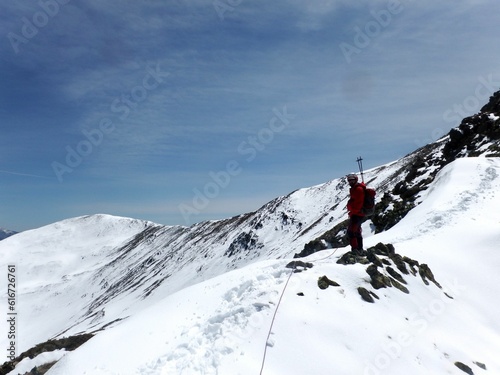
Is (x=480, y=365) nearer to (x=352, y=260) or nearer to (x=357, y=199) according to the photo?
(x=352, y=260)

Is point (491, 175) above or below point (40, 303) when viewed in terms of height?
below

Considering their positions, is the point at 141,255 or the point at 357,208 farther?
the point at 141,255

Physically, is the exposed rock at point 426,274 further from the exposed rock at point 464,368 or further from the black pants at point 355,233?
the exposed rock at point 464,368

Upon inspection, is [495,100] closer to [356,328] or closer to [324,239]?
[324,239]

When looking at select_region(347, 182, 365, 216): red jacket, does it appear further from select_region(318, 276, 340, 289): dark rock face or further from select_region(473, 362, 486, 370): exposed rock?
select_region(473, 362, 486, 370): exposed rock

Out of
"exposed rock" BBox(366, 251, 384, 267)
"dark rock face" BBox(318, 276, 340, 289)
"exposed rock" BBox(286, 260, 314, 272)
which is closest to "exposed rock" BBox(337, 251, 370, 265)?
"exposed rock" BBox(366, 251, 384, 267)

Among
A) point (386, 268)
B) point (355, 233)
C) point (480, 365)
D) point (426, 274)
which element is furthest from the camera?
point (355, 233)

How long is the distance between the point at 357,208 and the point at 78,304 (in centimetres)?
12989

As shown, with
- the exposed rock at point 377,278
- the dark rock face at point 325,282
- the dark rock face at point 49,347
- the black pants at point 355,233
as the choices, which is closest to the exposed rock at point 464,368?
the exposed rock at point 377,278

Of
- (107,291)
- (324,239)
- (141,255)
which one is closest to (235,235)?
(107,291)

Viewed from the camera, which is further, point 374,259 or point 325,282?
point 374,259

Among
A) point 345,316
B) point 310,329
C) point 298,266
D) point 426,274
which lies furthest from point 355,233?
point 310,329

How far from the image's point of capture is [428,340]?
352 inches

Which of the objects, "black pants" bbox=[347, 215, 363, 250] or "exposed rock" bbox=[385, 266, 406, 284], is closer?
"exposed rock" bbox=[385, 266, 406, 284]
